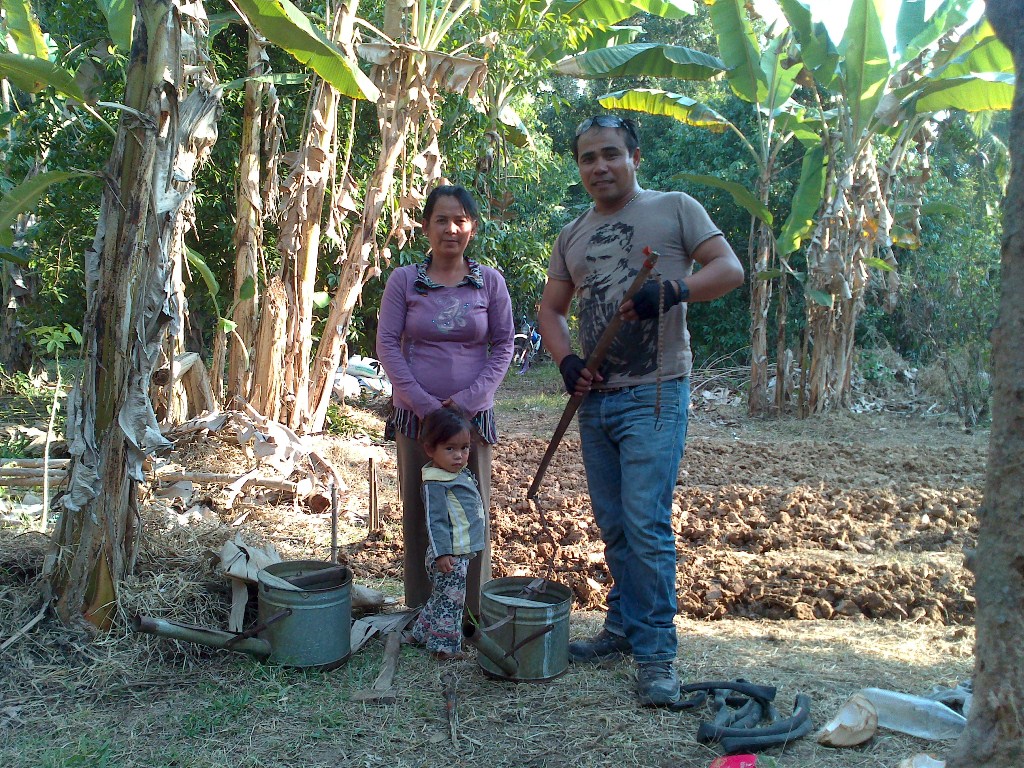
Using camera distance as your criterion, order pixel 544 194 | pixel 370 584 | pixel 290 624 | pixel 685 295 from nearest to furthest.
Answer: pixel 685 295 → pixel 290 624 → pixel 370 584 → pixel 544 194

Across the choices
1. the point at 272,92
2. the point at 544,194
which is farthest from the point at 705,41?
the point at 272,92

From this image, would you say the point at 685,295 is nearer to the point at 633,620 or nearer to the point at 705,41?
the point at 633,620

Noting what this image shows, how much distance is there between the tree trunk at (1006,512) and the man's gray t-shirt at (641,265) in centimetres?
120

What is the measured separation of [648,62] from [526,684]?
7.86 metres

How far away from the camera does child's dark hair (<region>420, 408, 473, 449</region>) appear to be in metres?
2.91

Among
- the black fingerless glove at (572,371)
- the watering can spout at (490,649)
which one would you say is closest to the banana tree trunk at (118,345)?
the watering can spout at (490,649)

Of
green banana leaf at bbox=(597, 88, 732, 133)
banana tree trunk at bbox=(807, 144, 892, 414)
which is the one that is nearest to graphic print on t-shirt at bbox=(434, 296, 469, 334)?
banana tree trunk at bbox=(807, 144, 892, 414)

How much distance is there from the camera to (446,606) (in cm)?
304

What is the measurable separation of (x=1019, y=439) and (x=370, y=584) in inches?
124

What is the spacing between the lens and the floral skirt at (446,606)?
3.01 meters

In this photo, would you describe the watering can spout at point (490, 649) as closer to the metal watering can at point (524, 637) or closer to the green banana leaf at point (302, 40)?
the metal watering can at point (524, 637)

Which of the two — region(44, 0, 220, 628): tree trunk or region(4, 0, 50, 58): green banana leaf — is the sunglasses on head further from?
region(4, 0, 50, 58): green banana leaf

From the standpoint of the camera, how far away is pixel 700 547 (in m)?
4.71

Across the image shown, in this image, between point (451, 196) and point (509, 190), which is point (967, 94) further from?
point (451, 196)
